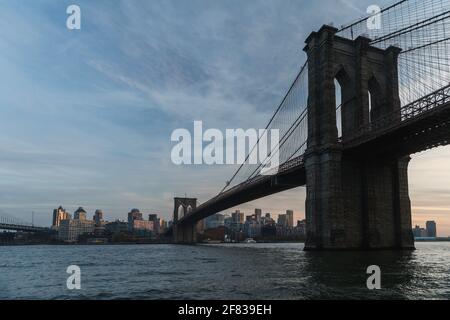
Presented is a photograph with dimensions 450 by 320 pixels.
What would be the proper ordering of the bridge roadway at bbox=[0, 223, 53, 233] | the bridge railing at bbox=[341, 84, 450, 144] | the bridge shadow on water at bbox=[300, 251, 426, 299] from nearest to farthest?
the bridge shadow on water at bbox=[300, 251, 426, 299] → the bridge railing at bbox=[341, 84, 450, 144] → the bridge roadway at bbox=[0, 223, 53, 233]

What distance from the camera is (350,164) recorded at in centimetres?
5016

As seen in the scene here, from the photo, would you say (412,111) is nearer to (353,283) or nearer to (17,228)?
(353,283)

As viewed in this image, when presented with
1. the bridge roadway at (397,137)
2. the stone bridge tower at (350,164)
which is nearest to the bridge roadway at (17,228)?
the bridge roadway at (397,137)

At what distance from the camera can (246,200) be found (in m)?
83.6

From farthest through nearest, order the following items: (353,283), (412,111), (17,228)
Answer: (17,228) → (412,111) → (353,283)

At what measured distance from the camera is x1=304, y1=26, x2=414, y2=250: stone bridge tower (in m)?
47.3

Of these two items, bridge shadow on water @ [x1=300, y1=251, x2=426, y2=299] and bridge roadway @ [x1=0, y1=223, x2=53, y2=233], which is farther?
bridge roadway @ [x1=0, y1=223, x2=53, y2=233]

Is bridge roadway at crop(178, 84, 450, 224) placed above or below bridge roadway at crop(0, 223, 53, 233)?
above

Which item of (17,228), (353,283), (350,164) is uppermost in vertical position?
(350,164)

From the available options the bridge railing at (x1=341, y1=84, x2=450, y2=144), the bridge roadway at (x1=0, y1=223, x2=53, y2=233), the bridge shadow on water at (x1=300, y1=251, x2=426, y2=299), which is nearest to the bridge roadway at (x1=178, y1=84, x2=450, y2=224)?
the bridge railing at (x1=341, y1=84, x2=450, y2=144)

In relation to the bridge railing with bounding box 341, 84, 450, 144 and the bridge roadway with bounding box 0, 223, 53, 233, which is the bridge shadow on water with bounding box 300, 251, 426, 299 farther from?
the bridge roadway with bounding box 0, 223, 53, 233

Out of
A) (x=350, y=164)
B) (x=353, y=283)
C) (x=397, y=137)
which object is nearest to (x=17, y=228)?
(x=350, y=164)

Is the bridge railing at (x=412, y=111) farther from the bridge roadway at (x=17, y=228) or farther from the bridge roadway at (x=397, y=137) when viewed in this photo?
the bridge roadway at (x=17, y=228)
